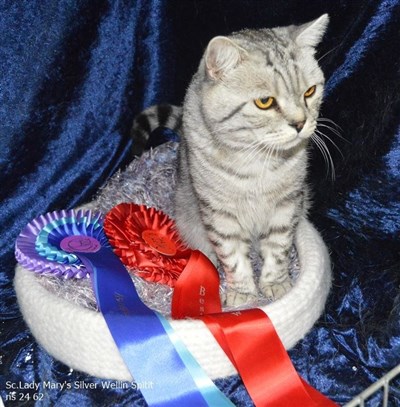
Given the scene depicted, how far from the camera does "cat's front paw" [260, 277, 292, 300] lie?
4.40 ft

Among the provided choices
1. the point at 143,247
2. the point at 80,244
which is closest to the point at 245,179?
the point at 143,247

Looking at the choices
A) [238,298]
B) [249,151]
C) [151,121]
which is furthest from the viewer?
[151,121]

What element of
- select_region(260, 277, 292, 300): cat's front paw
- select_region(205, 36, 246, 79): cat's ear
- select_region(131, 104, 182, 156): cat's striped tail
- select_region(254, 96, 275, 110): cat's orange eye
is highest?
select_region(205, 36, 246, 79): cat's ear

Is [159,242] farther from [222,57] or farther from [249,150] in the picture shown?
[222,57]

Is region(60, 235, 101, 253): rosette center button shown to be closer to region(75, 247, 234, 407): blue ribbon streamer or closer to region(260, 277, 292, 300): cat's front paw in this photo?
region(75, 247, 234, 407): blue ribbon streamer

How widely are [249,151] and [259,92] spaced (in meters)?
0.14

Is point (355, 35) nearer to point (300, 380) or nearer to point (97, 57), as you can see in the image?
point (97, 57)

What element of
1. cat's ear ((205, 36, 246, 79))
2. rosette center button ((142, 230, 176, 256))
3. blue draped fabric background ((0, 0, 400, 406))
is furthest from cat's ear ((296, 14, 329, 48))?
rosette center button ((142, 230, 176, 256))

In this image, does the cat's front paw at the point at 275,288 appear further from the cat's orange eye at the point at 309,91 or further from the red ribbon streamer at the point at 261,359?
the cat's orange eye at the point at 309,91

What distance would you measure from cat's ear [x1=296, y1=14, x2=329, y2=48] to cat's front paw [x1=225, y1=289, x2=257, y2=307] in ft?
1.76

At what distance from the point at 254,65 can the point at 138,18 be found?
2.03ft

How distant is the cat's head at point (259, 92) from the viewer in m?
1.10

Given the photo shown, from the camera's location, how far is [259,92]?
110 cm

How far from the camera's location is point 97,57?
5.31 ft
